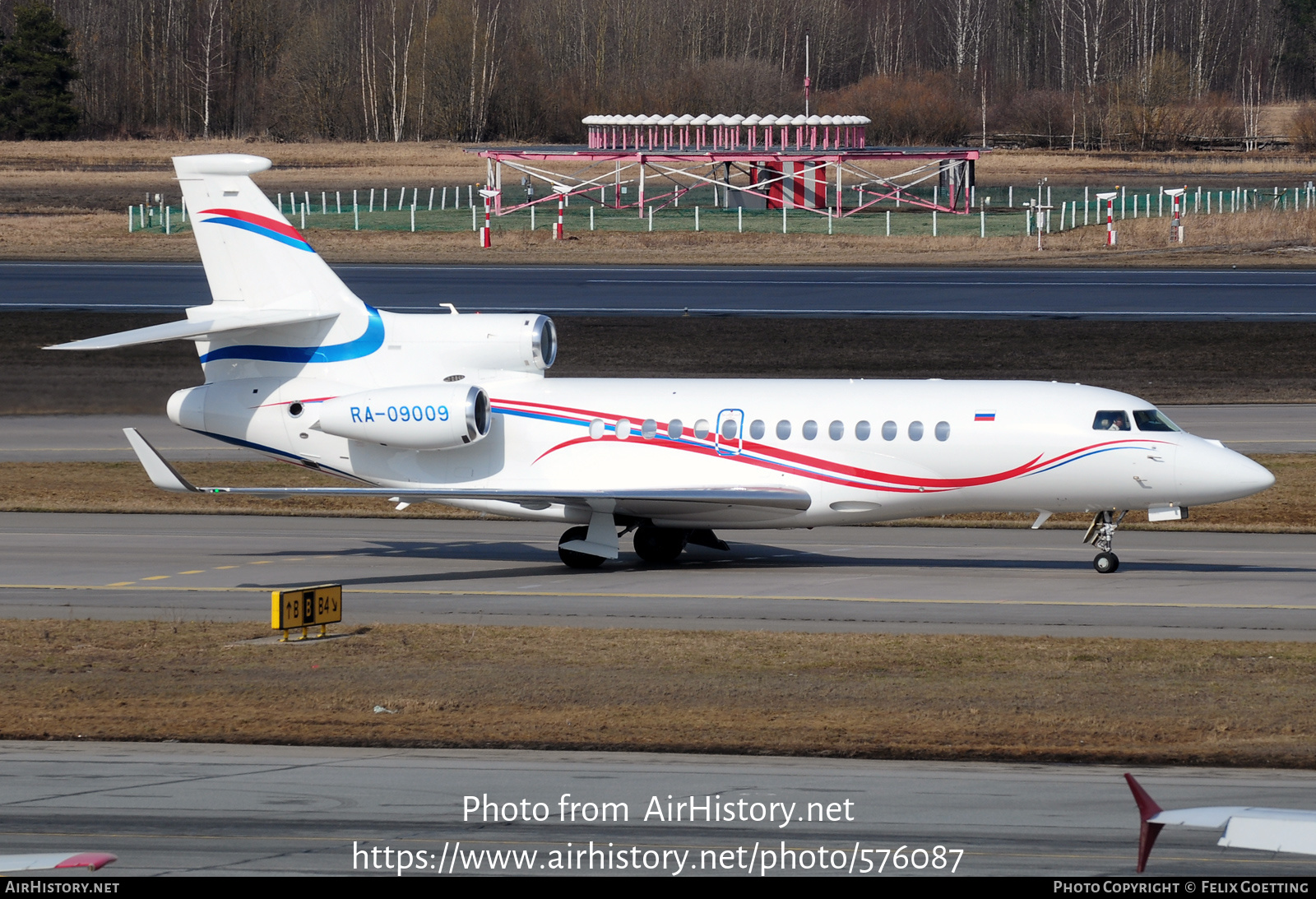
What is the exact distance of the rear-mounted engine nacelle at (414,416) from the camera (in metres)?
28.5


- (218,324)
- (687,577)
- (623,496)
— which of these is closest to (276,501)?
(218,324)

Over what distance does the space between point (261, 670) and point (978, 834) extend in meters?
11.1

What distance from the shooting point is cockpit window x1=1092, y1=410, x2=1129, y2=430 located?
27.2 meters

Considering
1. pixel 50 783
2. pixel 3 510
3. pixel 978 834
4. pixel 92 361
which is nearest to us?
pixel 978 834

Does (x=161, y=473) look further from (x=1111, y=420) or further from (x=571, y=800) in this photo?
(x=1111, y=420)

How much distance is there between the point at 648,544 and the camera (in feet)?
98.7

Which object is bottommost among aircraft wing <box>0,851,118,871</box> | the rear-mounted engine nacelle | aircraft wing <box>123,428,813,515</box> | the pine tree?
aircraft wing <box>123,428,813,515</box>

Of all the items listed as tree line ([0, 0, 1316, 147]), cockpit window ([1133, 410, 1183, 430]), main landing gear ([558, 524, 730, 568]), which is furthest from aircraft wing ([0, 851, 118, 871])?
tree line ([0, 0, 1316, 147])

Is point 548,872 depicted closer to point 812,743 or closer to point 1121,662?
point 812,743

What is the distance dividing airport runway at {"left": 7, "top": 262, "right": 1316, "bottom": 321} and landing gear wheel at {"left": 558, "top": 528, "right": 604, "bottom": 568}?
28421mm

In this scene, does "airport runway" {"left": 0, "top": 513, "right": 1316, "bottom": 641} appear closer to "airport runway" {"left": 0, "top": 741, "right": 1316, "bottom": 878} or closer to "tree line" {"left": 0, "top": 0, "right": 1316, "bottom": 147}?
"airport runway" {"left": 0, "top": 741, "right": 1316, "bottom": 878}

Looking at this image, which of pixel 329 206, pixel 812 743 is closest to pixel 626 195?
pixel 329 206

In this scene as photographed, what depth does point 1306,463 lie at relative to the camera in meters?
37.1

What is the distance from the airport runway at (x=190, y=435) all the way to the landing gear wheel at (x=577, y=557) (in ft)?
43.5
